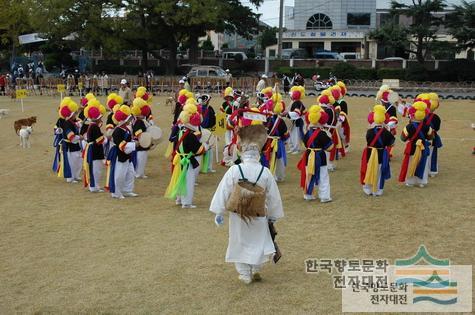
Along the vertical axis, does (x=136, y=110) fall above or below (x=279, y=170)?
above

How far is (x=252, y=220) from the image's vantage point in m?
6.61

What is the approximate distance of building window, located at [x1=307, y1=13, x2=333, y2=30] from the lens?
205 feet

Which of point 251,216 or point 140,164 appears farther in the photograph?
point 140,164

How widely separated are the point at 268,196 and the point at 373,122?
5.13 metres

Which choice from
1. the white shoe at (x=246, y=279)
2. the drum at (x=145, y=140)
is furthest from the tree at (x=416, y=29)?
the white shoe at (x=246, y=279)

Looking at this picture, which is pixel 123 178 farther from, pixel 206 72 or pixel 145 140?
pixel 206 72

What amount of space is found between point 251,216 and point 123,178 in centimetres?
521

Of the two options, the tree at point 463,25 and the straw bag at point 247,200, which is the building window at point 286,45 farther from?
the straw bag at point 247,200

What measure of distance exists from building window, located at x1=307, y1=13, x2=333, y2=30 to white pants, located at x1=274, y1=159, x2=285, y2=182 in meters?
52.7

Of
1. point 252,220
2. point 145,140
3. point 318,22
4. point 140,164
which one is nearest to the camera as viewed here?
point 252,220

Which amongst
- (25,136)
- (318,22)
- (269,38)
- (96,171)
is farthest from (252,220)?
(269,38)

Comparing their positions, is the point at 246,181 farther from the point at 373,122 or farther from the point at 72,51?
the point at 72,51

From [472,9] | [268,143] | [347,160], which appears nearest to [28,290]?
[268,143]

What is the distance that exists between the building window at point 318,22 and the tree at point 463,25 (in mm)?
21190
